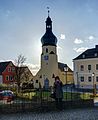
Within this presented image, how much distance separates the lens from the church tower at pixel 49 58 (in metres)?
65.6

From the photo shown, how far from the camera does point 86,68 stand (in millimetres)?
58031

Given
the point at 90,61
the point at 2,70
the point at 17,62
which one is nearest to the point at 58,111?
the point at 90,61

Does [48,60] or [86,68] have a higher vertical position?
[48,60]

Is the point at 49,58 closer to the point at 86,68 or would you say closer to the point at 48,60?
the point at 48,60

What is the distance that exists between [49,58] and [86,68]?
1190 centimetres

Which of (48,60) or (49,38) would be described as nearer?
(49,38)

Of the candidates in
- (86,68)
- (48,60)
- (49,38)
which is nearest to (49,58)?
(48,60)

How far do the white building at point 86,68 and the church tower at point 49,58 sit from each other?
7.88 meters

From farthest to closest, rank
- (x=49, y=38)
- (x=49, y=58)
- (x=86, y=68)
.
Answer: (x=49, y=58) → (x=49, y=38) → (x=86, y=68)

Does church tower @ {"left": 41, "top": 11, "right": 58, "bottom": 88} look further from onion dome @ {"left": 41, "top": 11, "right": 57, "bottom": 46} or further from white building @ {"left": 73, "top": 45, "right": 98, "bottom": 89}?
white building @ {"left": 73, "top": 45, "right": 98, "bottom": 89}

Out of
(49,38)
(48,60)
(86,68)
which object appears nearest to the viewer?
(86,68)

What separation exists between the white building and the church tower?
310 inches

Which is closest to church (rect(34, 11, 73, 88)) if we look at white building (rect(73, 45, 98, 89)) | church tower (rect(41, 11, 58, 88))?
church tower (rect(41, 11, 58, 88))

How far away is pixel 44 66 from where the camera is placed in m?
66.8
